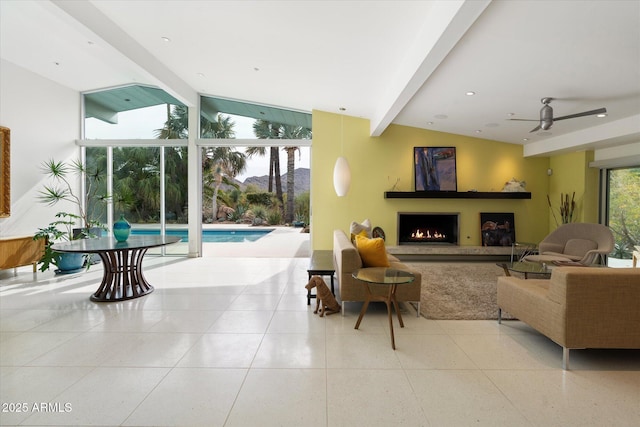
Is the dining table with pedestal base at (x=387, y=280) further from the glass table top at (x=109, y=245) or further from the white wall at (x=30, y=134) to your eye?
the white wall at (x=30, y=134)

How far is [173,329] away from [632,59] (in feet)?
16.9

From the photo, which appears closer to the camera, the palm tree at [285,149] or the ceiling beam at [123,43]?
the ceiling beam at [123,43]

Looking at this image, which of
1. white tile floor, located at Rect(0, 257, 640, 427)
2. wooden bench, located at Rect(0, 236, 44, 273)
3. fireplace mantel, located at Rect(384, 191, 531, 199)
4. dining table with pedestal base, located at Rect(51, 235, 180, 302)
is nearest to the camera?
white tile floor, located at Rect(0, 257, 640, 427)

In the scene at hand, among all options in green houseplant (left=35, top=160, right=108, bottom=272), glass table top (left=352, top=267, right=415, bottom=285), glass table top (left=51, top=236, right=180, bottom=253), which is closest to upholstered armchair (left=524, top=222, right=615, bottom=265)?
glass table top (left=352, top=267, right=415, bottom=285)

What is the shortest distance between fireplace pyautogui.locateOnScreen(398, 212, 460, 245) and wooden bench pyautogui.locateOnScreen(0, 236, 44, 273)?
6663 millimetres

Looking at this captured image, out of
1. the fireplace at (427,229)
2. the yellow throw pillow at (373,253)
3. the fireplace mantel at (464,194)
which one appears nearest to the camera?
the yellow throw pillow at (373,253)

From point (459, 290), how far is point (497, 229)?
316cm

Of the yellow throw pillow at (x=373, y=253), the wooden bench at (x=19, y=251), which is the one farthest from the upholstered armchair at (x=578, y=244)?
the wooden bench at (x=19, y=251)

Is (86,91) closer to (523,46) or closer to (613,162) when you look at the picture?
(523,46)

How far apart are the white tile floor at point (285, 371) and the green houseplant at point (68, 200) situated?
2334 mm

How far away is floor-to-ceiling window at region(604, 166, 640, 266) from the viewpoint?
5676mm

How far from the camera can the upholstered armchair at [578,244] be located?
485cm

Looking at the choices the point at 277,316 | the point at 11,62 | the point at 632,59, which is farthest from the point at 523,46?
the point at 11,62

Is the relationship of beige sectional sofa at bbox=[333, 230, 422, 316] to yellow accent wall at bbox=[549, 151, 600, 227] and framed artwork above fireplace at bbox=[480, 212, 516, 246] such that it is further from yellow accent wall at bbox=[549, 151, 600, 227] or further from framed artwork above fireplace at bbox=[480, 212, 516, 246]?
yellow accent wall at bbox=[549, 151, 600, 227]
